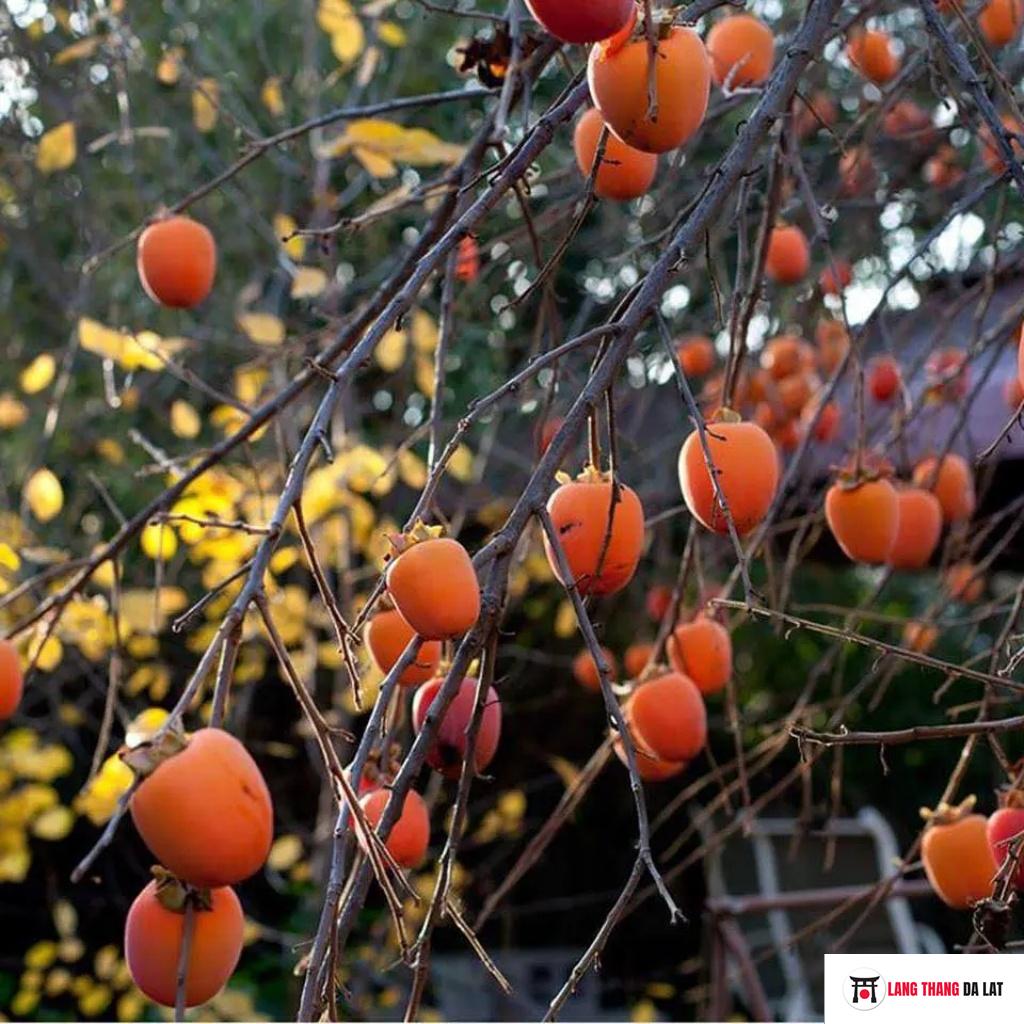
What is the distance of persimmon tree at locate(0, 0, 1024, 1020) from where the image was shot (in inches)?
30.9

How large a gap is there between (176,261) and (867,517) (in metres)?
0.70

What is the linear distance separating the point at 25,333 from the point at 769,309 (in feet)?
6.99

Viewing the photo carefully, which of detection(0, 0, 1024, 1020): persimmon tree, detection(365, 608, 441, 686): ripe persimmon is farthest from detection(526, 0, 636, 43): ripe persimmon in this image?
detection(365, 608, 441, 686): ripe persimmon

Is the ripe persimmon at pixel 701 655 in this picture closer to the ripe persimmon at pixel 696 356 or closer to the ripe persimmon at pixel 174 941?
the ripe persimmon at pixel 174 941

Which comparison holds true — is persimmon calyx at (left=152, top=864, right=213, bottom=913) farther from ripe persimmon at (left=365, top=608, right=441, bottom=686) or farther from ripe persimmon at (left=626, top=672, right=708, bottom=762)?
ripe persimmon at (left=626, top=672, right=708, bottom=762)

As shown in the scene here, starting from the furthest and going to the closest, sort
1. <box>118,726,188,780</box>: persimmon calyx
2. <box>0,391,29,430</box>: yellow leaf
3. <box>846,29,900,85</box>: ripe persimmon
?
<box>0,391,29,430</box>: yellow leaf → <box>846,29,900,85</box>: ripe persimmon → <box>118,726,188,780</box>: persimmon calyx

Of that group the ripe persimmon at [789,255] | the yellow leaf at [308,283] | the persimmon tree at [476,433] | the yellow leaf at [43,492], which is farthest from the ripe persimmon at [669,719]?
the yellow leaf at [43,492]

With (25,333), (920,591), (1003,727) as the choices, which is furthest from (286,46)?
(1003,727)

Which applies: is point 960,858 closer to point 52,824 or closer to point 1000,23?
point 1000,23

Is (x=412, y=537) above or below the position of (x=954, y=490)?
below

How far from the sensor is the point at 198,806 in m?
0.65

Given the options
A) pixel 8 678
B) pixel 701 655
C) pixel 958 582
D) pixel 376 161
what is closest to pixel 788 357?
pixel 958 582

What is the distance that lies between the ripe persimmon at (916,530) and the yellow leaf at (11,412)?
2154 mm

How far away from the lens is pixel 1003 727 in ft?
2.63
